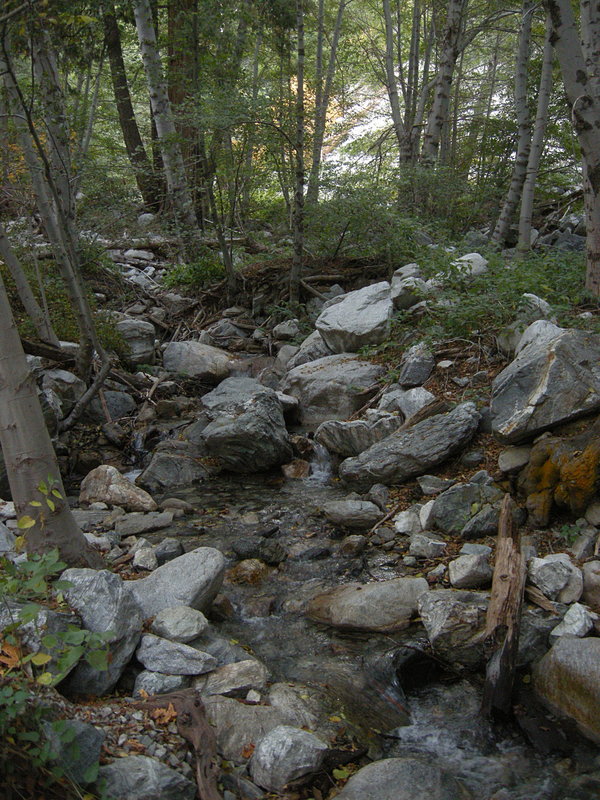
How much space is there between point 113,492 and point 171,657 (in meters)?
3.48

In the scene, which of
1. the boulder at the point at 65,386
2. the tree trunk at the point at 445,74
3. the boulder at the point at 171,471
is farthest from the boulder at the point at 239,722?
the tree trunk at the point at 445,74

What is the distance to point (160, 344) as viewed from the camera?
1120cm

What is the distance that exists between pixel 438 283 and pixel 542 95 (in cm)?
428

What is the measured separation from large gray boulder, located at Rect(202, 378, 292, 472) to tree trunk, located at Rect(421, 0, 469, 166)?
285 inches

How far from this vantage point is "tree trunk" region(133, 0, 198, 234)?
1196cm

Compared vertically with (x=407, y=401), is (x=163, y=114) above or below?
above

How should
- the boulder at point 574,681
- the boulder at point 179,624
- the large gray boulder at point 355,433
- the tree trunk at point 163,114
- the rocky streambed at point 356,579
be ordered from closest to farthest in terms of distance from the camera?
the rocky streambed at point 356,579
the boulder at point 574,681
the boulder at point 179,624
the large gray boulder at point 355,433
the tree trunk at point 163,114

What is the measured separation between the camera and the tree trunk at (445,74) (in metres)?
11.8

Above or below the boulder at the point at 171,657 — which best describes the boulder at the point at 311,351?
above

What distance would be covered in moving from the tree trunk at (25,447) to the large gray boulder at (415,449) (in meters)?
3.35

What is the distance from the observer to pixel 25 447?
3.39 meters

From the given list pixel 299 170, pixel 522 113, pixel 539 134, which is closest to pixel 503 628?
pixel 299 170

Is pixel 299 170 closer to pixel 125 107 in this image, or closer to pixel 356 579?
pixel 356 579

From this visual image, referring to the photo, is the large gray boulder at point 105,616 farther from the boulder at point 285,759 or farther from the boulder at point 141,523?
the boulder at point 141,523
